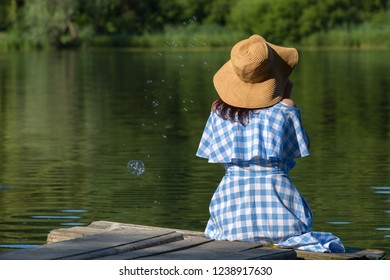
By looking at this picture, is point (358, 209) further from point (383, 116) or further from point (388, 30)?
point (388, 30)

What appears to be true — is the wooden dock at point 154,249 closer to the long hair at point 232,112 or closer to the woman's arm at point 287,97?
the long hair at point 232,112

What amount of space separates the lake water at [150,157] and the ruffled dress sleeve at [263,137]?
300 centimetres

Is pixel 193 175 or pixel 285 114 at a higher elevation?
pixel 285 114

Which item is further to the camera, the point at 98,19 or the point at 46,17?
the point at 98,19

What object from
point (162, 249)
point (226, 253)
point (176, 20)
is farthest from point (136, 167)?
point (176, 20)

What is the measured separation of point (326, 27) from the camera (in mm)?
78562

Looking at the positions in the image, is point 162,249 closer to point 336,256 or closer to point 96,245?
point 96,245

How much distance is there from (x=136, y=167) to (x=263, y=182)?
7579 mm

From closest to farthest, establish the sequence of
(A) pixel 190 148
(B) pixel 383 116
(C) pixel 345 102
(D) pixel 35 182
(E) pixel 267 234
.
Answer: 1. (E) pixel 267 234
2. (D) pixel 35 182
3. (A) pixel 190 148
4. (B) pixel 383 116
5. (C) pixel 345 102

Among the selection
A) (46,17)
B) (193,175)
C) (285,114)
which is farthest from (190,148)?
(46,17)

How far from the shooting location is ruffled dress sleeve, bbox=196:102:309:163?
7.51m

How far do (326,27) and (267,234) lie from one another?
71774mm

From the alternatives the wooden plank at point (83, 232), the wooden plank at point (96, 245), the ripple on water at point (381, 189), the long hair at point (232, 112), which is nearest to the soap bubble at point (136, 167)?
the ripple on water at point (381, 189)

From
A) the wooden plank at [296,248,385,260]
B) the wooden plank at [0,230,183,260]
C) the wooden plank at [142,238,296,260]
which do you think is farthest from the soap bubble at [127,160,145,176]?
the wooden plank at [142,238,296,260]
